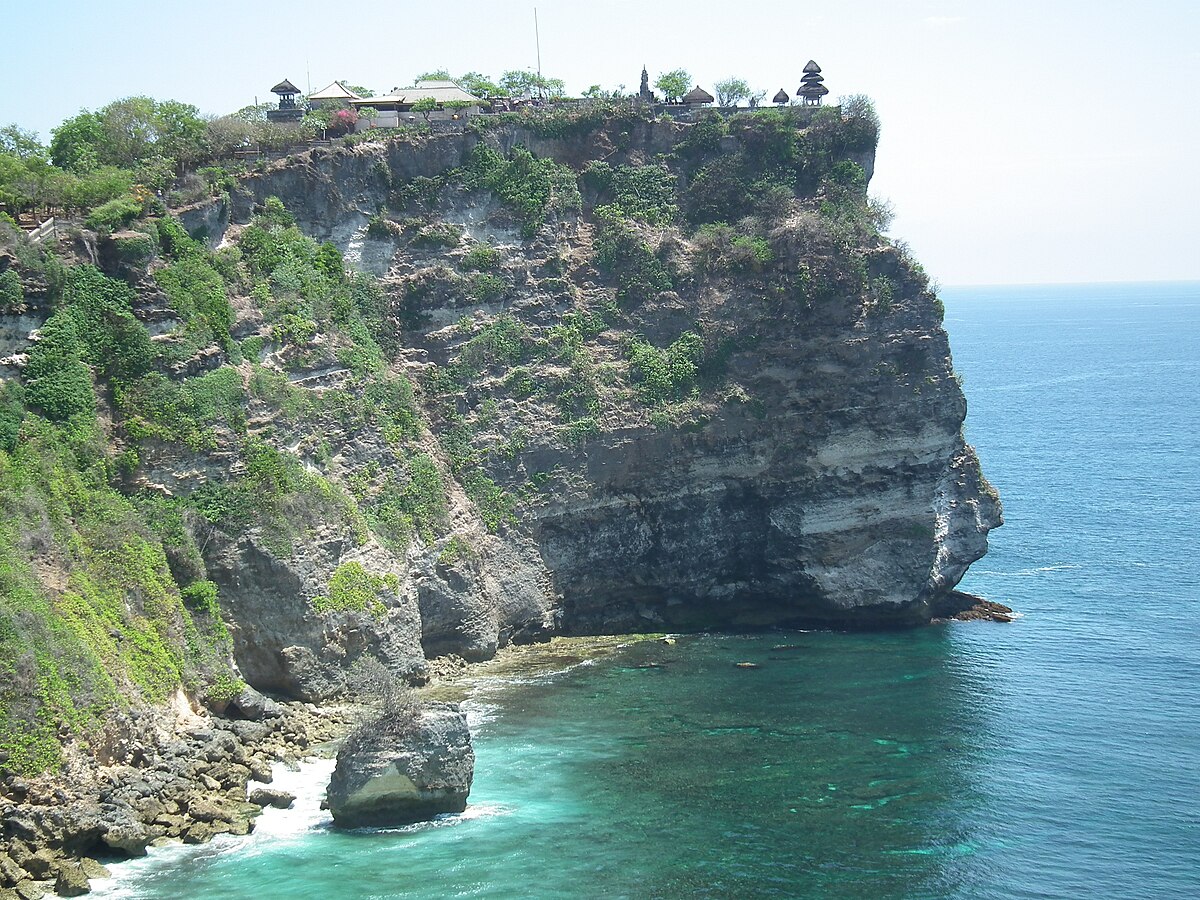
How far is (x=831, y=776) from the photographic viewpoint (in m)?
50.0

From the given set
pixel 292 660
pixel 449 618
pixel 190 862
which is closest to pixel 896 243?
pixel 449 618

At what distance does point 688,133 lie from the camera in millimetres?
76625

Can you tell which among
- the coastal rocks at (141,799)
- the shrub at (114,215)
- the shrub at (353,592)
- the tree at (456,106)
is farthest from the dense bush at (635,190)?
the coastal rocks at (141,799)

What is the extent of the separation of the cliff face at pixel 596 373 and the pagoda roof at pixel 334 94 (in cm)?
716

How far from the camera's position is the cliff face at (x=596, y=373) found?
2409 inches

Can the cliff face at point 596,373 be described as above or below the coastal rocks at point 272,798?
above

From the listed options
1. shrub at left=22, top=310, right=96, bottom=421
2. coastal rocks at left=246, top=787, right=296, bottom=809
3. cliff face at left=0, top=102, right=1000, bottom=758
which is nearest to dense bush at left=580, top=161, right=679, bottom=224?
cliff face at left=0, top=102, right=1000, bottom=758

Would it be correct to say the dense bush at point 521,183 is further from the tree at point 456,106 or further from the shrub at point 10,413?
the shrub at point 10,413

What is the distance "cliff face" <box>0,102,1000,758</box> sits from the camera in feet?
201

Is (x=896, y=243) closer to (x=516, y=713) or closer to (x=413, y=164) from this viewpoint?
(x=413, y=164)

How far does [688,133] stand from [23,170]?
34964 millimetres

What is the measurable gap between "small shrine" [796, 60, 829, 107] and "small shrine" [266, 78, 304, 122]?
94.2ft

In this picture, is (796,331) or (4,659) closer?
(4,659)

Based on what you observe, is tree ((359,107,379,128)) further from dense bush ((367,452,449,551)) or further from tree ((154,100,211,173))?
dense bush ((367,452,449,551))
